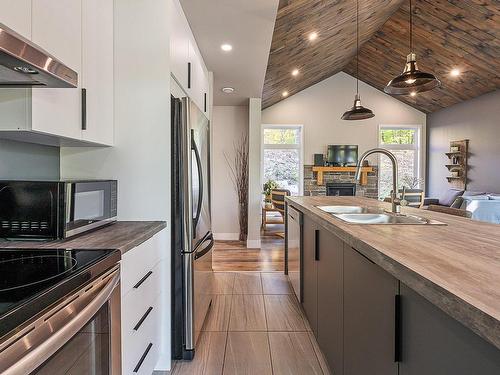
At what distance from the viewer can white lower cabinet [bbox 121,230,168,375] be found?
1398 millimetres

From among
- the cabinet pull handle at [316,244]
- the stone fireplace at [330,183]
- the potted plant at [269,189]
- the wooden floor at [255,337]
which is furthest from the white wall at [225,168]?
the cabinet pull handle at [316,244]

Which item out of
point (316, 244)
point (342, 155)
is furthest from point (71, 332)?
point (342, 155)

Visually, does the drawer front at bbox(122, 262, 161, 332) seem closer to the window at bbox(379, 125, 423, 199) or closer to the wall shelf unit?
the wall shelf unit

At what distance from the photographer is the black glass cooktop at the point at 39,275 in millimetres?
735

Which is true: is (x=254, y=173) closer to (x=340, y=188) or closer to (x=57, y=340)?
(x=340, y=188)

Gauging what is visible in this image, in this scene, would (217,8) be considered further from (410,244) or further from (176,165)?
(410,244)

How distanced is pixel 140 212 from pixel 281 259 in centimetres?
299

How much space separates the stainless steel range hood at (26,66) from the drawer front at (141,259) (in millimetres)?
752

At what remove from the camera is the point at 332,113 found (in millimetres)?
7848

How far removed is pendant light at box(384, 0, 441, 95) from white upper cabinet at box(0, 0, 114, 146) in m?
2.19

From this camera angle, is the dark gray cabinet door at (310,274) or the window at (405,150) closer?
the dark gray cabinet door at (310,274)

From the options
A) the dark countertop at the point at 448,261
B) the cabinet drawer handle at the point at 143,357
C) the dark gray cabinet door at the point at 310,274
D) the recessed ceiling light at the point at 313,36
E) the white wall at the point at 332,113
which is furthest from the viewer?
the white wall at the point at 332,113

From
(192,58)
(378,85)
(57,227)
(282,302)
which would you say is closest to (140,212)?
(57,227)

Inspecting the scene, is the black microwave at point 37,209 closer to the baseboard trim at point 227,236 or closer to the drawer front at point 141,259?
the drawer front at point 141,259
